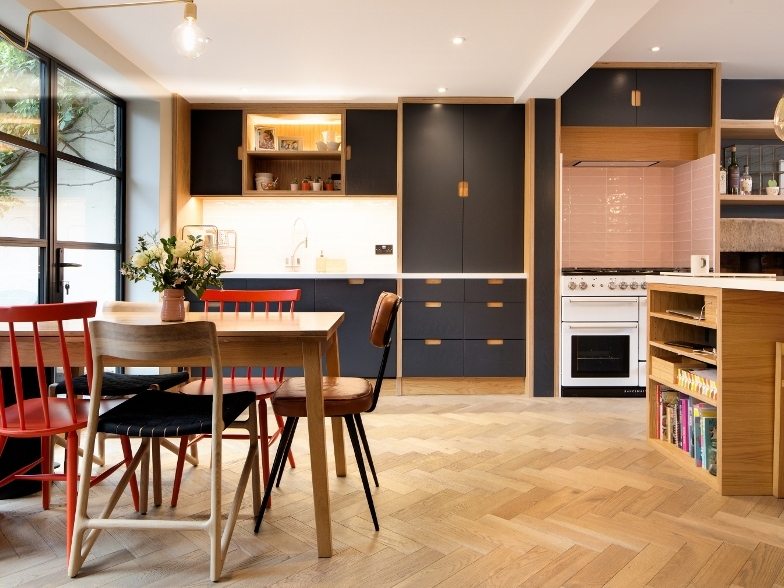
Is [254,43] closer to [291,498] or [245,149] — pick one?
[245,149]

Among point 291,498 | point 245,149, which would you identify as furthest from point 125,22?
point 291,498

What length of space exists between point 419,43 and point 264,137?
1.94 metres

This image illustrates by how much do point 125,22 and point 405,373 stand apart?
122 inches

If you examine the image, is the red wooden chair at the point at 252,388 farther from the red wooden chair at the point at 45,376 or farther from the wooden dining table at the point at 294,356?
the red wooden chair at the point at 45,376

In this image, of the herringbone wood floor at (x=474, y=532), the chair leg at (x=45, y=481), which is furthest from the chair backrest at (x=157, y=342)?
the chair leg at (x=45, y=481)

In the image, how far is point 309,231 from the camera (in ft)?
18.0

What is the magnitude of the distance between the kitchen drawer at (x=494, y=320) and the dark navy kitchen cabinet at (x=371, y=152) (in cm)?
120

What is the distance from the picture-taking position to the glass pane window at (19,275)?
3287 mm

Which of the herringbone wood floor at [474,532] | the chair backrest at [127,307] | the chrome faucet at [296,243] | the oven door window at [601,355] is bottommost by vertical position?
the herringbone wood floor at [474,532]

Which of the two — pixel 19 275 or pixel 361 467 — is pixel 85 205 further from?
pixel 361 467

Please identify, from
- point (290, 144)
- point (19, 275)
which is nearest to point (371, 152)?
point (290, 144)

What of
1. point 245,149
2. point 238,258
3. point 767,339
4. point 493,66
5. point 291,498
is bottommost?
point 291,498

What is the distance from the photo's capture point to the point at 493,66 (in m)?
4.22

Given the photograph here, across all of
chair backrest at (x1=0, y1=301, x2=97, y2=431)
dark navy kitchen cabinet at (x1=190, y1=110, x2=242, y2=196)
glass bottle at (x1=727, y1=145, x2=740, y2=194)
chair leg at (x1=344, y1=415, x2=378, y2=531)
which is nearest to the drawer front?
glass bottle at (x1=727, y1=145, x2=740, y2=194)
